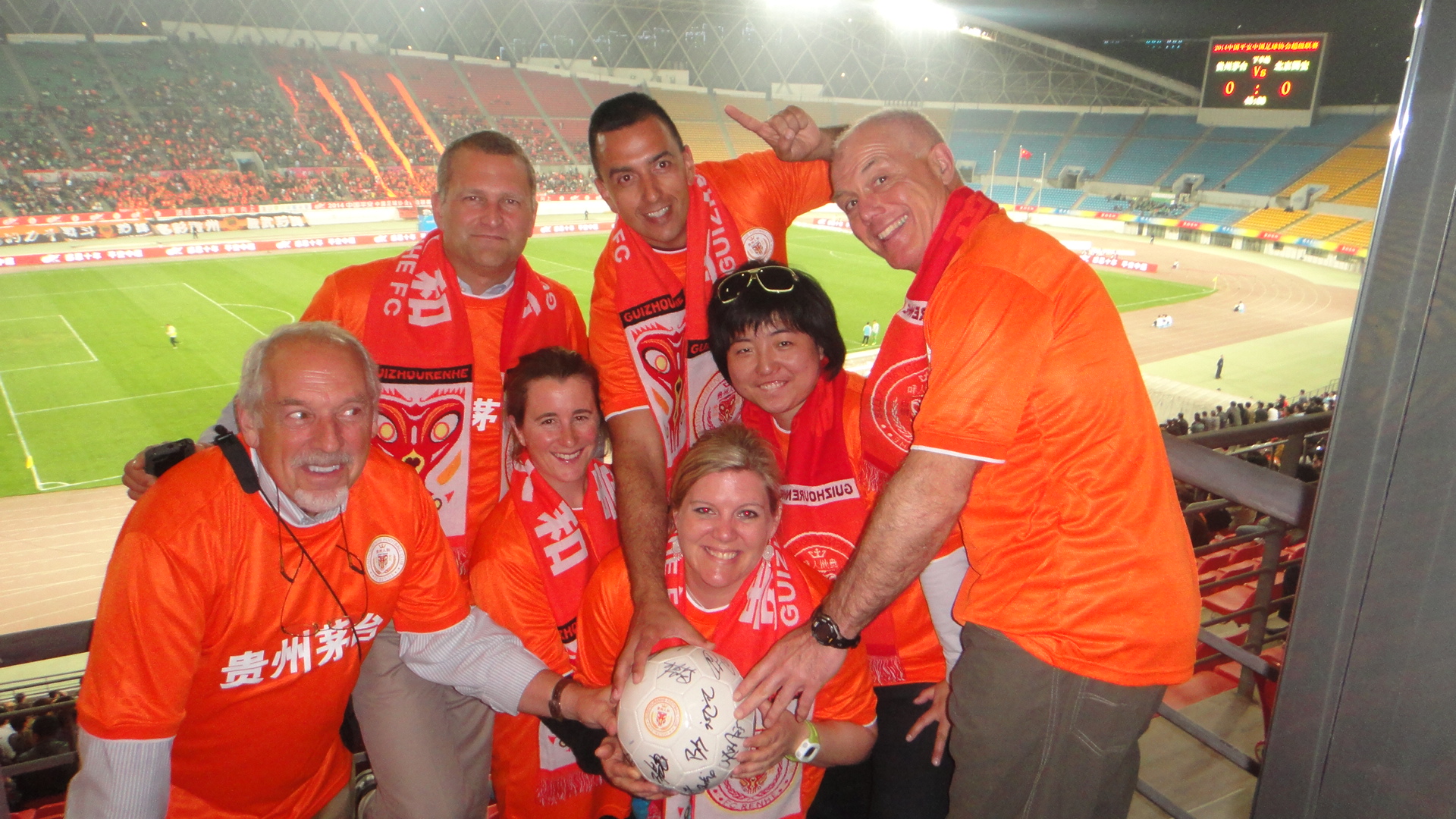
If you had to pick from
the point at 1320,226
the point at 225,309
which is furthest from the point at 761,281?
the point at 1320,226

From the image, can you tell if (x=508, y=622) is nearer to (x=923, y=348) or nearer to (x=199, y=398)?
(x=923, y=348)

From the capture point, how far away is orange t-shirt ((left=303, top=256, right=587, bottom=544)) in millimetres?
3641

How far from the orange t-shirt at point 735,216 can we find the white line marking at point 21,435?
1563 centimetres

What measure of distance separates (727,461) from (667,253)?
1.45 m

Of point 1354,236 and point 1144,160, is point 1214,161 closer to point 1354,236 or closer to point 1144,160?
point 1144,160

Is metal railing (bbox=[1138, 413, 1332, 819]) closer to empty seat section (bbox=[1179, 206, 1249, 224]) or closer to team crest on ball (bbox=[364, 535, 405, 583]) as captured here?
team crest on ball (bbox=[364, 535, 405, 583])

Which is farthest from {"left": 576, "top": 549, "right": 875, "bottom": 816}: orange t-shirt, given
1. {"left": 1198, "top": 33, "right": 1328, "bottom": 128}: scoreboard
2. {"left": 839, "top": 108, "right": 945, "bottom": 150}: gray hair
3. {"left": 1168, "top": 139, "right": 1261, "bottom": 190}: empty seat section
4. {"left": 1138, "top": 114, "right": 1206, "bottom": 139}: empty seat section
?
{"left": 1138, "top": 114, "right": 1206, "bottom": 139}: empty seat section

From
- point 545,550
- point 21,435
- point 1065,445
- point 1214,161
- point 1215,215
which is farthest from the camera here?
point 1214,161

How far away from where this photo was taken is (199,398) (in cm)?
1769

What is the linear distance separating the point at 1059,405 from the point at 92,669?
8.04 ft

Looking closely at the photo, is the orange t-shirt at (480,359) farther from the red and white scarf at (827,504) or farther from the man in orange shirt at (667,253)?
the red and white scarf at (827,504)

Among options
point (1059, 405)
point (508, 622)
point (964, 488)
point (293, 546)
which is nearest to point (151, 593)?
point (293, 546)

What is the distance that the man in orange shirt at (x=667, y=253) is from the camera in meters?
3.33

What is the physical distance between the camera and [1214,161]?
4031 cm
